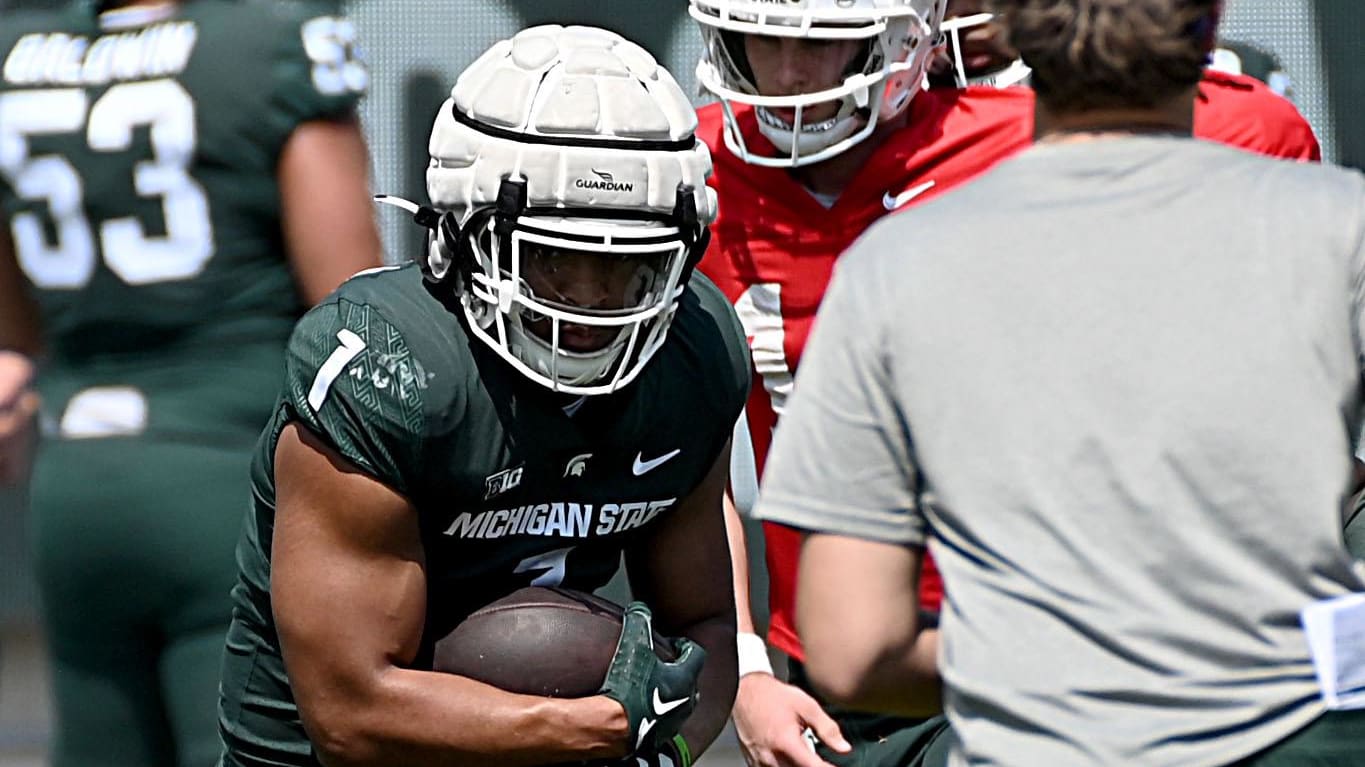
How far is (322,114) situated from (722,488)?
80cm

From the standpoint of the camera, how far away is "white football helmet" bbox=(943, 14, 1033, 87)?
10.8ft

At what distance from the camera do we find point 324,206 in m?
2.88

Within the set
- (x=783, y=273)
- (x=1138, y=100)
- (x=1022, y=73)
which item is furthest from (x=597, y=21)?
(x=1138, y=100)

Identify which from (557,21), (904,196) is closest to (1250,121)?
(904,196)

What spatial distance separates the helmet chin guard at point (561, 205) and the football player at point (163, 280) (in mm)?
467

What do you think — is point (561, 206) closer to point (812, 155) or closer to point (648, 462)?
point (648, 462)

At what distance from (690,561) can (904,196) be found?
67 cm

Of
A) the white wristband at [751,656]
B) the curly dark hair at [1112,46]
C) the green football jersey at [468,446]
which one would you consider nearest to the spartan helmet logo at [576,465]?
the green football jersey at [468,446]

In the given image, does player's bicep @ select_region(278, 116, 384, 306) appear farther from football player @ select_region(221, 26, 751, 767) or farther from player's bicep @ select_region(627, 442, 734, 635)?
player's bicep @ select_region(627, 442, 734, 635)

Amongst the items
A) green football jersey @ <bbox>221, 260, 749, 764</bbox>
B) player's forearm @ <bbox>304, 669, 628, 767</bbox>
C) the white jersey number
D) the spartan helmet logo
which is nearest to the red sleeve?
green football jersey @ <bbox>221, 260, 749, 764</bbox>

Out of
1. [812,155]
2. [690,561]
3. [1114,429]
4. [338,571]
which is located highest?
[1114,429]

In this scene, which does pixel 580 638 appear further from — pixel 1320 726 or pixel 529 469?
pixel 1320 726

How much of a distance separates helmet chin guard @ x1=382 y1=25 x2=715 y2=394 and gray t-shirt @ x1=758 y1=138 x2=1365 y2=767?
725mm

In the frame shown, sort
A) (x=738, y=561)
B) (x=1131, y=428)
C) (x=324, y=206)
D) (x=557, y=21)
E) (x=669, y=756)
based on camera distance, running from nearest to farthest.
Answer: (x=1131, y=428), (x=669, y=756), (x=324, y=206), (x=738, y=561), (x=557, y=21)
